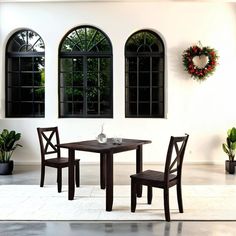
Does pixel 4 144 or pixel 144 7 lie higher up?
pixel 144 7

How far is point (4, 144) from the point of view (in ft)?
20.9

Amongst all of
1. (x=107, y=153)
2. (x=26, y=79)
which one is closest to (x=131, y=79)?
(x=26, y=79)

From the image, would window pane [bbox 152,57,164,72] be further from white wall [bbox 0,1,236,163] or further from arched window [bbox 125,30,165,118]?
white wall [bbox 0,1,236,163]

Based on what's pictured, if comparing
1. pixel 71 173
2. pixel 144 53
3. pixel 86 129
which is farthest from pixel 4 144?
pixel 144 53

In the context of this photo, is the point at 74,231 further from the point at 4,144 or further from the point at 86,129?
the point at 86,129

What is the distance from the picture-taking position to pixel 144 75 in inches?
295

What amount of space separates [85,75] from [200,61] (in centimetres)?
242

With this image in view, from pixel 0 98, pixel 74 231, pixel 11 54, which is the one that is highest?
pixel 11 54

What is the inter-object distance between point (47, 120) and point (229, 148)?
3706mm

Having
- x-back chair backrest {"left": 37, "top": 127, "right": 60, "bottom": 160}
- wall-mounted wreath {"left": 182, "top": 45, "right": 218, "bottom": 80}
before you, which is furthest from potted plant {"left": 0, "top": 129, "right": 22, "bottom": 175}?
wall-mounted wreath {"left": 182, "top": 45, "right": 218, "bottom": 80}

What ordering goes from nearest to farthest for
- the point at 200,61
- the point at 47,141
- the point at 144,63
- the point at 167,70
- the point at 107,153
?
the point at 107,153
the point at 47,141
the point at 200,61
the point at 167,70
the point at 144,63

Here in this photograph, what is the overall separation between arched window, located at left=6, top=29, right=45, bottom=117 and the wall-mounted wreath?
3107 millimetres

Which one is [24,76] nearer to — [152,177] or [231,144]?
[231,144]

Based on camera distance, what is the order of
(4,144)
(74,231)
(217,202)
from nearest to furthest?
(74,231) → (217,202) → (4,144)
